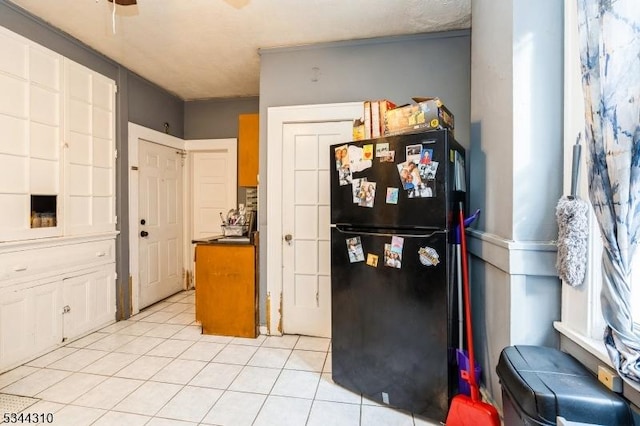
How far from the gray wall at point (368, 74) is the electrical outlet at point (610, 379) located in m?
1.92

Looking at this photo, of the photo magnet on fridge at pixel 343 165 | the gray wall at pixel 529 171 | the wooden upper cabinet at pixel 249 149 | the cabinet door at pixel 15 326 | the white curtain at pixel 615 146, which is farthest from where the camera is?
the wooden upper cabinet at pixel 249 149

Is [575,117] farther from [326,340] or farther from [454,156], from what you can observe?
[326,340]

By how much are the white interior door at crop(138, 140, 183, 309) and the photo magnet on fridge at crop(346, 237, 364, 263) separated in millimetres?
2843

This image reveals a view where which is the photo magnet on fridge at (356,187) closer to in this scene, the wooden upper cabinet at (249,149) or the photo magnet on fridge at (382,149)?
the photo magnet on fridge at (382,149)

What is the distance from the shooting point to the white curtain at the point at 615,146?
84cm

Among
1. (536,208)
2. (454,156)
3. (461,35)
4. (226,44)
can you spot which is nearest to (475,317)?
(536,208)

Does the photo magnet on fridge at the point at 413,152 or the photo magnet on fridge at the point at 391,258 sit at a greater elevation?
the photo magnet on fridge at the point at 413,152

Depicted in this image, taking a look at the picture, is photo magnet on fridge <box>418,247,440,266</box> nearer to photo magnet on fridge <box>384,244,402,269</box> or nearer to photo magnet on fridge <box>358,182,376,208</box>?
photo magnet on fridge <box>384,244,402,269</box>

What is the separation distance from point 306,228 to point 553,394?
83.8 inches

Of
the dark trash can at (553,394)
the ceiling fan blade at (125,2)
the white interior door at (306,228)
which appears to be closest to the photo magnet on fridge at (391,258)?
the dark trash can at (553,394)

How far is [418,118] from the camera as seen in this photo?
1774 millimetres

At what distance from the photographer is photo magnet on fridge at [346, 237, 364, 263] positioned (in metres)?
1.89

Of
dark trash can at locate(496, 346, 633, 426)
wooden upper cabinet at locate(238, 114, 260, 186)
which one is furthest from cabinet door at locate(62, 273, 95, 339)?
dark trash can at locate(496, 346, 633, 426)

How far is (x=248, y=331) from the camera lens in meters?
2.85
